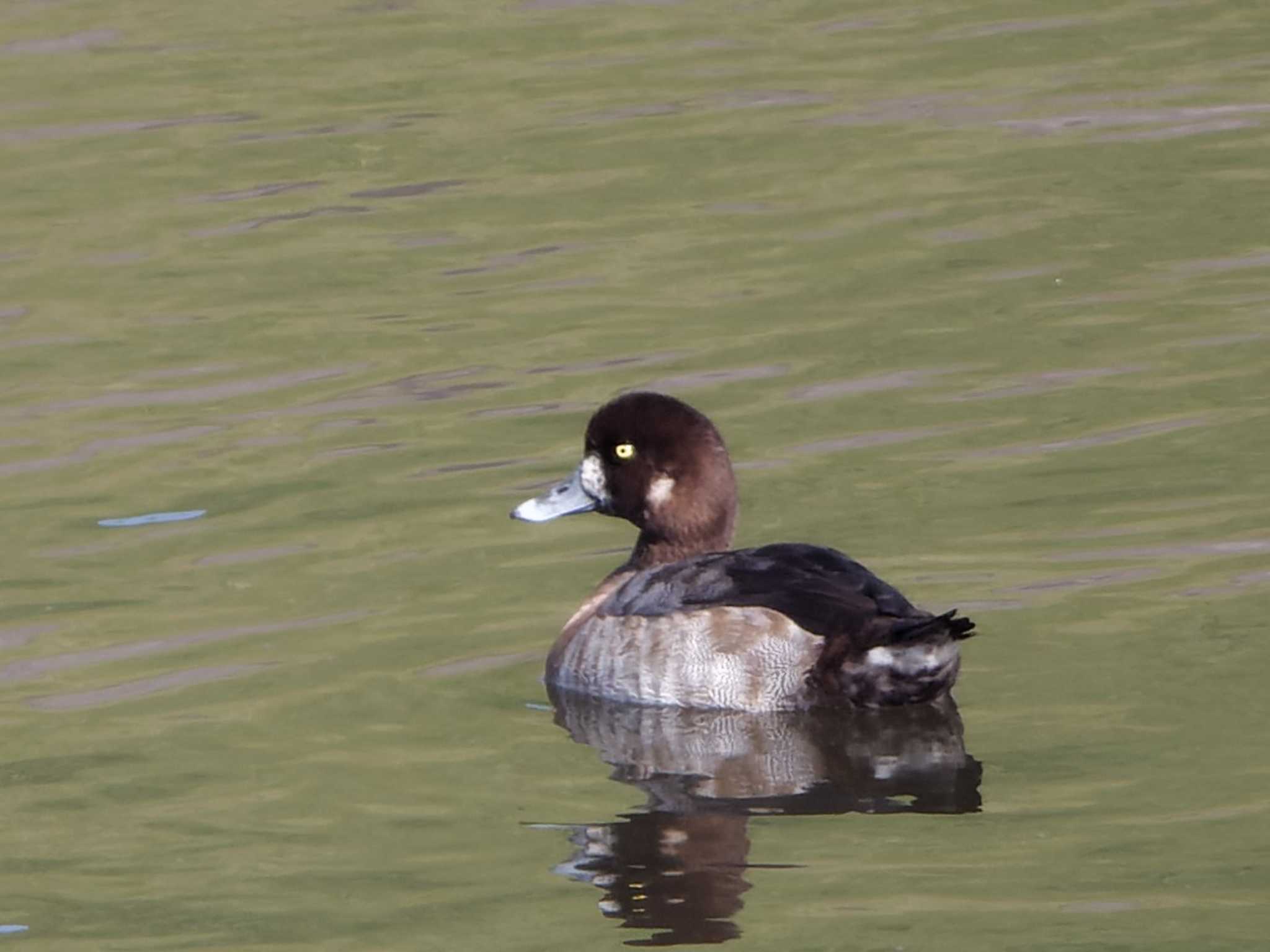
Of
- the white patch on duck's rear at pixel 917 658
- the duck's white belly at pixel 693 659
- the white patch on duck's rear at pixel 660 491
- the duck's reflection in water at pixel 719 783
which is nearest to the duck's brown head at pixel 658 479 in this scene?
the white patch on duck's rear at pixel 660 491

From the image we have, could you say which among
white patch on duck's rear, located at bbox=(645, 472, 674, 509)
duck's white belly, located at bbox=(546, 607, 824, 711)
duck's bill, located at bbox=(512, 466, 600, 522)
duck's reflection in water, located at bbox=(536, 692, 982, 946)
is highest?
white patch on duck's rear, located at bbox=(645, 472, 674, 509)

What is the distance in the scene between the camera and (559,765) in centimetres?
809

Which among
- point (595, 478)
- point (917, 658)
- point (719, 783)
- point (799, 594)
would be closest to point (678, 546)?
point (595, 478)

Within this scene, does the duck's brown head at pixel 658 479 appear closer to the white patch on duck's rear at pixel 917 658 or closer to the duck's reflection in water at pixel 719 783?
the duck's reflection in water at pixel 719 783

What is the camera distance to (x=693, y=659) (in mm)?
8781

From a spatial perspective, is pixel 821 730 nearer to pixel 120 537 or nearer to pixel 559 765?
pixel 559 765

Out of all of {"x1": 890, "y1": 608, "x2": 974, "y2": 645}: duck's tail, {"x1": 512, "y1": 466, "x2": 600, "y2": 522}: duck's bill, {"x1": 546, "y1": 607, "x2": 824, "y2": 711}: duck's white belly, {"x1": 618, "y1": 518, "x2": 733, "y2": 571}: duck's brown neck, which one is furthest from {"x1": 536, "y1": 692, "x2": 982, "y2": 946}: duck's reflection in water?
{"x1": 512, "y1": 466, "x2": 600, "y2": 522}: duck's bill

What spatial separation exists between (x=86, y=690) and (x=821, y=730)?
247 centimetres

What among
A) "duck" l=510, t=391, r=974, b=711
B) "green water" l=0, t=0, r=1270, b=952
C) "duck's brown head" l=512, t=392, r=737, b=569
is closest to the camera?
"green water" l=0, t=0, r=1270, b=952

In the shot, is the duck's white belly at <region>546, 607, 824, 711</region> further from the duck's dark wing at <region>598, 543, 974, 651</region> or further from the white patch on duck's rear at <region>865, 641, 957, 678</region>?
the white patch on duck's rear at <region>865, 641, 957, 678</region>

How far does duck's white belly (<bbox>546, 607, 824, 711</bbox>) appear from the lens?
8.50 m

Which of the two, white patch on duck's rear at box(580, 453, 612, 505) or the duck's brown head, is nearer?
the duck's brown head

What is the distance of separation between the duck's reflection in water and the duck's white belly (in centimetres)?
6

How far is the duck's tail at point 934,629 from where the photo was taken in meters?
7.96
